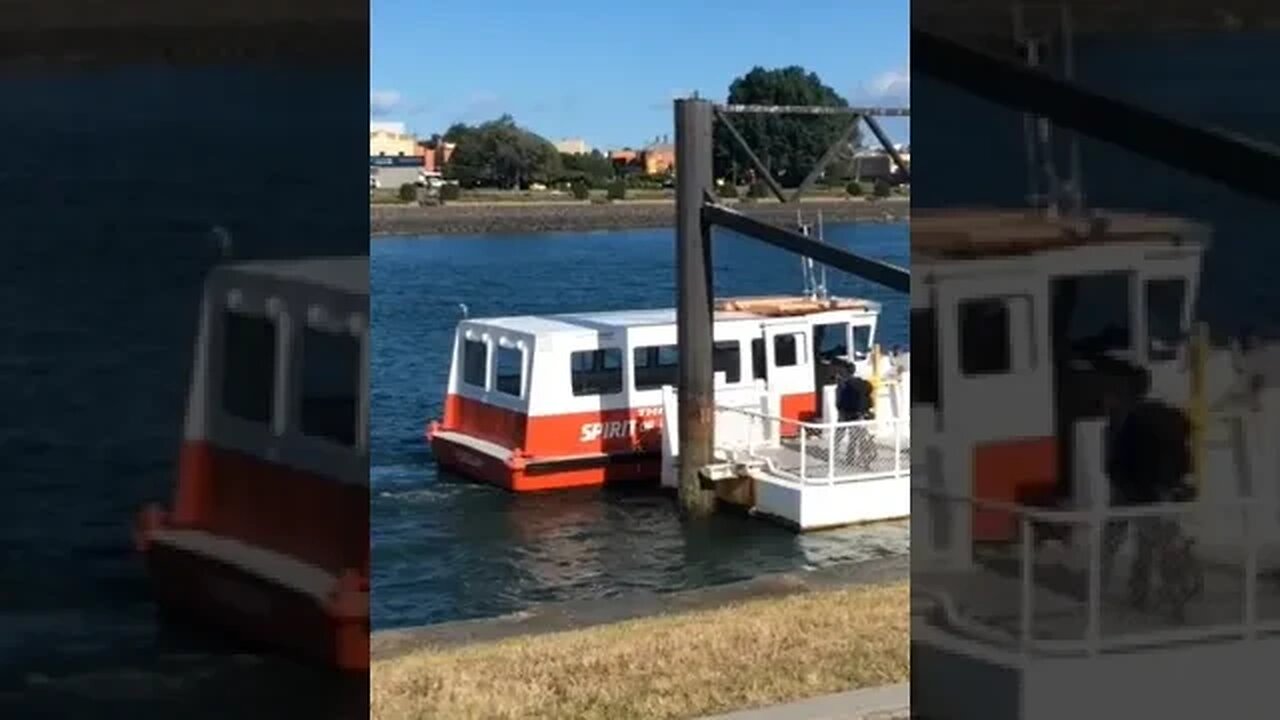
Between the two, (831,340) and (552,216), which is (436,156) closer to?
(552,216)

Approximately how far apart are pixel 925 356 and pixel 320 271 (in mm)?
996

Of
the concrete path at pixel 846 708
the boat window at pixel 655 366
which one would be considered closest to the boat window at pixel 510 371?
the boat window at pixel 655 366

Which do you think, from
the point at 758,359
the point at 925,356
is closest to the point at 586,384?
the point at 758,359

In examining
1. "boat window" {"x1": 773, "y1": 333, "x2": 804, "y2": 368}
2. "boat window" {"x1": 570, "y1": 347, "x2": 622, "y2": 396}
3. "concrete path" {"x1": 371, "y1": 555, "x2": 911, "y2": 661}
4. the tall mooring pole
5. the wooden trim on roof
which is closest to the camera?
"concrete path" {"x1": 371, "y1": 555, "x2": 911, "y2": 661}

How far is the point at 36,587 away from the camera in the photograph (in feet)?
8.13

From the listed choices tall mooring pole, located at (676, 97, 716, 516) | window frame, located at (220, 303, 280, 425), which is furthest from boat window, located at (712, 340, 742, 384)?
window frame, located at (220, 303, 280, 425)

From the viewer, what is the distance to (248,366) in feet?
8.42

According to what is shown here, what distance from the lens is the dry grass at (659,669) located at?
505 centimetres

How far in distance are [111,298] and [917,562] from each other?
1350 millimetres

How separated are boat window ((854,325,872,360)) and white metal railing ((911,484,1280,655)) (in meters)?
14.7

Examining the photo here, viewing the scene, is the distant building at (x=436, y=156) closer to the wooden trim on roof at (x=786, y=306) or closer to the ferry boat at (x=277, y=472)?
the wooden trim on roof at (x=786, y=306)

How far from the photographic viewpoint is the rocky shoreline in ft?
142

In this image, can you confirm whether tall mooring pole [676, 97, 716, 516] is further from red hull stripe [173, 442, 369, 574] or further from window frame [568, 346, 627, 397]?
red hull stripe [173, 442, 369, 574]

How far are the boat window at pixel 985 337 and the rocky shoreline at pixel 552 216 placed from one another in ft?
130
